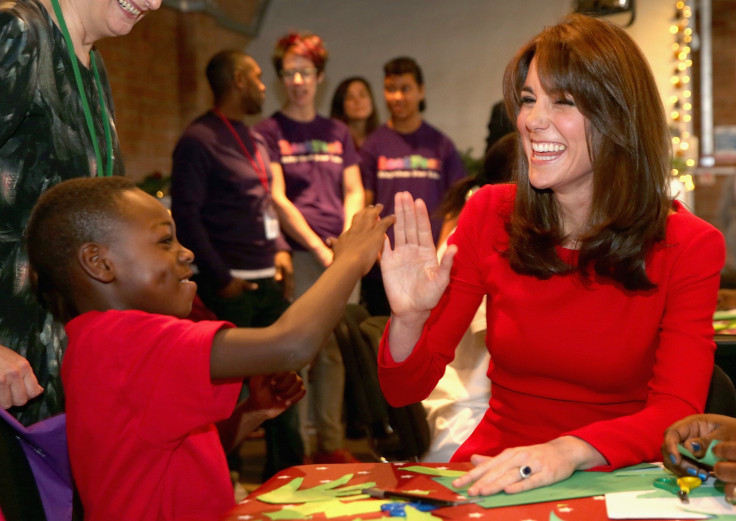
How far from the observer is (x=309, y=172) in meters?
4.43

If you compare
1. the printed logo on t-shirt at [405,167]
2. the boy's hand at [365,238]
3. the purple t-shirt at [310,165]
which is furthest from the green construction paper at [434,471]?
the printed logo on t-shirt at [405,167]

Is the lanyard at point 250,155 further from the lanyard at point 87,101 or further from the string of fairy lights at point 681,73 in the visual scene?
the string of fairy lights at point 681,73

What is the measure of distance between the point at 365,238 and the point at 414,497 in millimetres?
514

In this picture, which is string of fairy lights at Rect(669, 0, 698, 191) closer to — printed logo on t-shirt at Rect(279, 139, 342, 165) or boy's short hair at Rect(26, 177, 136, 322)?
printed logo on t-shirt at Rect(279, 139, 342, 165)

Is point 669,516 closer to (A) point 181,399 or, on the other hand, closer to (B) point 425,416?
(A) point 181,399

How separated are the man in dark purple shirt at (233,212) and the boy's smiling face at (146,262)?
210 centimetres

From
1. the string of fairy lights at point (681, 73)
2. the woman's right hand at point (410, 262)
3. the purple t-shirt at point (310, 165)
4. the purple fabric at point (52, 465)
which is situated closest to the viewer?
the purple fabric at point (52, 465)

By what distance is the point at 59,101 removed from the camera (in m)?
1.82

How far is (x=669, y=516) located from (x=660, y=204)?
31.7 inches

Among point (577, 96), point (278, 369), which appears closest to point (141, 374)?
point (278, 369)

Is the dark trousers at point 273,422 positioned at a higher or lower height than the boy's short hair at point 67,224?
lower

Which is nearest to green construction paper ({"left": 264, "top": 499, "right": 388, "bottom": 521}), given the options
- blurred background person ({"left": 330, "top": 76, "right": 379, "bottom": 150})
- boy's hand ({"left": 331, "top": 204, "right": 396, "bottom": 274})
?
boy's hand ({"left": 331, "top": 204, "right": 396, "bottom": 274})

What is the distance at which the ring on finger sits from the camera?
A: 1.31 m

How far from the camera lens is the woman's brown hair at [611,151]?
1.70 m
